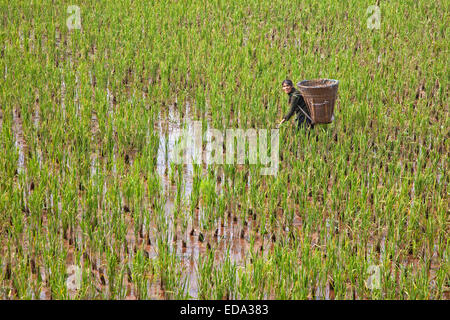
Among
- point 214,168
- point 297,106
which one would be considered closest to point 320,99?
point 297,106

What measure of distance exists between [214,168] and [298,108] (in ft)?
3.66

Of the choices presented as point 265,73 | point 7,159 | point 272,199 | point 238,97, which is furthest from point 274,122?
point 7,159

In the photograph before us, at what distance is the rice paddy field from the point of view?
3.91 metres

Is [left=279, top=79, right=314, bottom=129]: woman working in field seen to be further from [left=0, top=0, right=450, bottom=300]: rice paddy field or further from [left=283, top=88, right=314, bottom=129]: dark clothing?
[left=0, top=0, right=450, bottom=300]: rice paddy field

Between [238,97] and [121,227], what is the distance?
3.03 meters

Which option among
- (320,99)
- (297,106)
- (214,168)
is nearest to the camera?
(214,168)

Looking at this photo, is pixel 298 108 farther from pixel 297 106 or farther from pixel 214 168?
pixel 214 168

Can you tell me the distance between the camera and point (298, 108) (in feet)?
19.8

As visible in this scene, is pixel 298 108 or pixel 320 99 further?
pixel 298 108

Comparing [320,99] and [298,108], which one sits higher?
[320,99]

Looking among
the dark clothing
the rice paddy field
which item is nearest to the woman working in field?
the dark clothing

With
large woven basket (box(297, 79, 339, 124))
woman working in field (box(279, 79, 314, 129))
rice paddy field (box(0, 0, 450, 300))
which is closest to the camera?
rice paddy field (box(0, 0, 450, 300))

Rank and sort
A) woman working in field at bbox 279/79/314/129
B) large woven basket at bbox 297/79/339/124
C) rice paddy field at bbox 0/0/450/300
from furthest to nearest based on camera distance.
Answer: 1. woman working in field at bbox 279/79/314/129
2. large woven basket at bbox 297/79/339/124
3. rice paddy field at bbox 0/0/450/300

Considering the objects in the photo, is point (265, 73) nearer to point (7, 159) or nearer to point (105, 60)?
point (105, 60)
